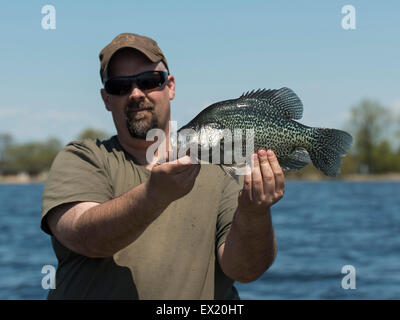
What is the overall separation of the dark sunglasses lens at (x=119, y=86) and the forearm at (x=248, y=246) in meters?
1.47

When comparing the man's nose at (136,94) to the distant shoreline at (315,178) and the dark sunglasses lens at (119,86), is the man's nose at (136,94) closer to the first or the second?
the dark sunglasses lens at (119,86)

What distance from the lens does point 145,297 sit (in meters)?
3.94

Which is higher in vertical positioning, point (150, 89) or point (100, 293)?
point (150, 89)

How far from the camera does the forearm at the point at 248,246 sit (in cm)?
379

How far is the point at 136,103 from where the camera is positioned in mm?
4293

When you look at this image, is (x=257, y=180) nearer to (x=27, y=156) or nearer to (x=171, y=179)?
(x=171, y=179)

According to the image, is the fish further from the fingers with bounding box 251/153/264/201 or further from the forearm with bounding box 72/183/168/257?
the forearm with bounding box 72/183/168/257

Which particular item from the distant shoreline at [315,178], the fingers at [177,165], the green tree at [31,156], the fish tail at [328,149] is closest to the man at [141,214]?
the fingers at [177,165]

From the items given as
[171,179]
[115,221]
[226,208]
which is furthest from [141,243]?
[171,179]

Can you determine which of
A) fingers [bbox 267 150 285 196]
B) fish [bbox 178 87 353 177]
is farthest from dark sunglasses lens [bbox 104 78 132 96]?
fingers [bbox 267 150 285 196]

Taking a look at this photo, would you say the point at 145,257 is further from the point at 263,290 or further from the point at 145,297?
the point at 263,290

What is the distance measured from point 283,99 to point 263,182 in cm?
65

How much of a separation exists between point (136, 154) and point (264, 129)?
1365mm
